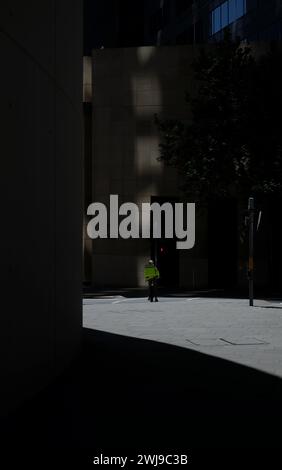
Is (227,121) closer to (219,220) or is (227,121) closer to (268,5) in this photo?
(219,220)

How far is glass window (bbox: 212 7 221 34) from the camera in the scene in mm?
51228

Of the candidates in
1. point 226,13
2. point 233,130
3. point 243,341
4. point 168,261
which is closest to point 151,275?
point 233,130

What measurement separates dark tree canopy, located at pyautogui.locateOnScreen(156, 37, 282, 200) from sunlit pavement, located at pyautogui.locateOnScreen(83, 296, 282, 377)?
5.81 metres

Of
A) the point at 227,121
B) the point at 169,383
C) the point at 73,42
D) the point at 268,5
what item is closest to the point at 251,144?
the point at 227,121

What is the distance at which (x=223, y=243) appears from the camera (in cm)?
4006

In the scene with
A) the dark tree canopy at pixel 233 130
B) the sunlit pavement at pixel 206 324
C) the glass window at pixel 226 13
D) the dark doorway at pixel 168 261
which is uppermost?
the glass window at pixel 226 13

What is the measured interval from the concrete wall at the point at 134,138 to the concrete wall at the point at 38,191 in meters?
26.4

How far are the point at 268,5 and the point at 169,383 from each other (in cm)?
3849

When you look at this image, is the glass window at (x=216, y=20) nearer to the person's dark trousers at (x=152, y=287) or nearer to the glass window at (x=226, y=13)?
the glass window at (x=226, y=13)

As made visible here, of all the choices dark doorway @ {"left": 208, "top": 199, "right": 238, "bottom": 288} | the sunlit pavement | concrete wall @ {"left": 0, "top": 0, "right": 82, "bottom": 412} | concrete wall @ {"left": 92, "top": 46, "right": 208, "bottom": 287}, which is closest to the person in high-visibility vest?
the sunlit pavement

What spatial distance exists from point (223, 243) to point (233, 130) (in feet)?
28.5

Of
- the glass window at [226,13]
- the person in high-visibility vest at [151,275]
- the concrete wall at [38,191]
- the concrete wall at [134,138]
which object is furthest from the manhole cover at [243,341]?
the glass window at [226,13]

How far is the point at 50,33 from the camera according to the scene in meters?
10.6

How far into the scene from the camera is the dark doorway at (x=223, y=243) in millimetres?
39750
